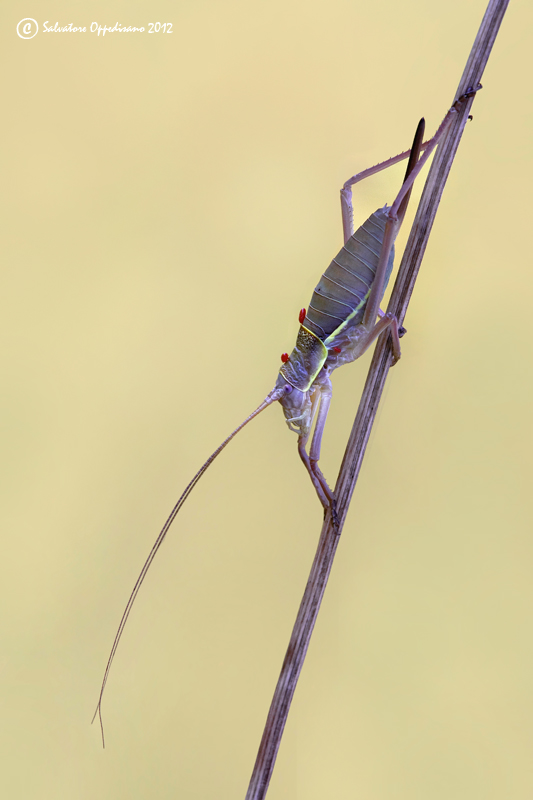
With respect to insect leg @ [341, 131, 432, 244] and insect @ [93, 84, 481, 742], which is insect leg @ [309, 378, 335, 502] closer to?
Result: insect @ [93, 84, 481, 742]

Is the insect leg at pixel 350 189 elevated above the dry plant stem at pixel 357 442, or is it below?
above

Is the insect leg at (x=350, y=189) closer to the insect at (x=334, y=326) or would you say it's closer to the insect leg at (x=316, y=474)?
the insect at (x=334, y=326)

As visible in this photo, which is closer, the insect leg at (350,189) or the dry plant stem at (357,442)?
the dry plant stem at (357,442)

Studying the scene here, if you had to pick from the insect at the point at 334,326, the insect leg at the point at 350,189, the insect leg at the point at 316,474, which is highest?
the insect leg at the point at 350,189

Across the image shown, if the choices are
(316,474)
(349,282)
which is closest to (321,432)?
(316,474)

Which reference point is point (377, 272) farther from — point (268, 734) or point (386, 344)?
point (268, 734)

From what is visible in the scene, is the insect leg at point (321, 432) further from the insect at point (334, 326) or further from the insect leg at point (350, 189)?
the insect leg at point (350, 189)

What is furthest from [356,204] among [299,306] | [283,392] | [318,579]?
[318,579]

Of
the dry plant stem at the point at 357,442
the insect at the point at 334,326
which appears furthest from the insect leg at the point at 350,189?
the dry plant stem at the point at 357,442
